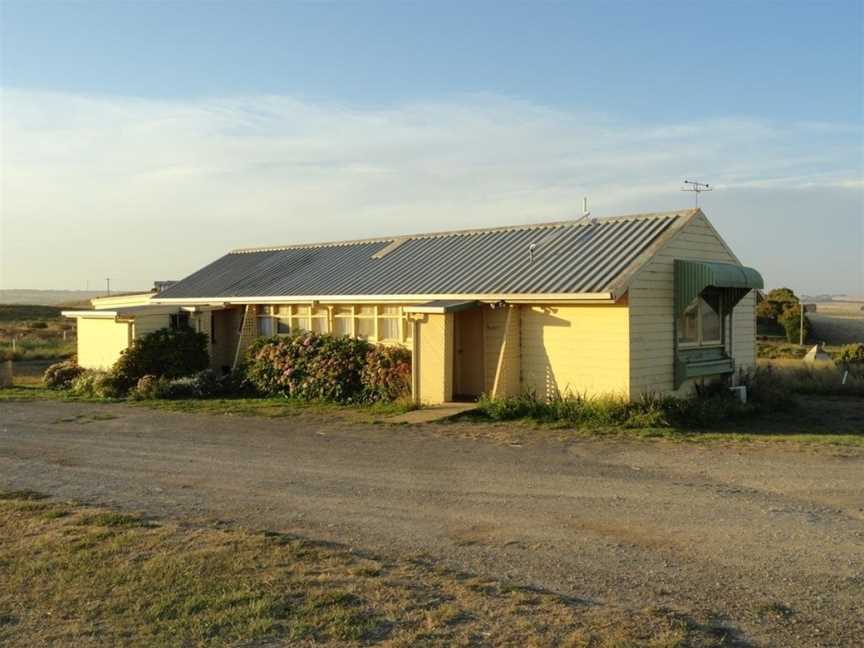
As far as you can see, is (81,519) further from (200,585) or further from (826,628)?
(826,628)

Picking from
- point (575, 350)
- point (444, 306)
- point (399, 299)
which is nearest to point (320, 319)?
point (399, 299)

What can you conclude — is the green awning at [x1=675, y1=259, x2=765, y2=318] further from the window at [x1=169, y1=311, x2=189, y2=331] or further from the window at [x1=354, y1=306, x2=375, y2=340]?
the window at [x1=169, y1=311, x2=189, y2=331]

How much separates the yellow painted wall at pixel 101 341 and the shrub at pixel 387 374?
8150 mm

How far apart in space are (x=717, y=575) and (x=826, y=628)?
115cm

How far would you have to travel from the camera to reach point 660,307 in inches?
666

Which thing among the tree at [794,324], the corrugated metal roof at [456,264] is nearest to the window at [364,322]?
the corrugated metal roof at [456,264]

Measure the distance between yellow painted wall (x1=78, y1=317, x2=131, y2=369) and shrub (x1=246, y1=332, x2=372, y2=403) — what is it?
4182mm

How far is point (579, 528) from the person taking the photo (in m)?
8.11

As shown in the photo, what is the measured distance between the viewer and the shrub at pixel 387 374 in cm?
1872

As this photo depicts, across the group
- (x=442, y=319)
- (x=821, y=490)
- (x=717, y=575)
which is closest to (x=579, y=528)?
(x=717, y=575)

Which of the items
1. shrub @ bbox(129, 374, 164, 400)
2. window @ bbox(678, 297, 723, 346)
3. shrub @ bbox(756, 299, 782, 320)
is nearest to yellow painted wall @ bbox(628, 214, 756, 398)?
window @ bbox(678, 297, 723, 346)

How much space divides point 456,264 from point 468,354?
2705 millimetres

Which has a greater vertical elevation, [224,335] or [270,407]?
[224,335]

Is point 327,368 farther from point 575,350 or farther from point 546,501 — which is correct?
point 546,501
